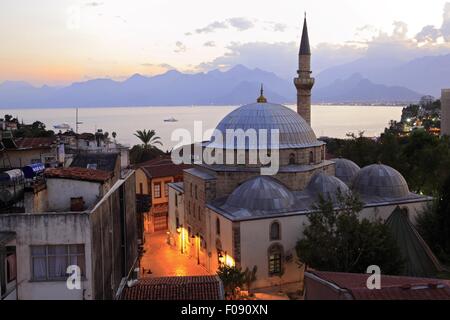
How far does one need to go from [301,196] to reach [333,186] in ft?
5.57

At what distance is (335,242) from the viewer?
17578mm

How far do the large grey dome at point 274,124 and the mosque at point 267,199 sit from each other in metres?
0.06

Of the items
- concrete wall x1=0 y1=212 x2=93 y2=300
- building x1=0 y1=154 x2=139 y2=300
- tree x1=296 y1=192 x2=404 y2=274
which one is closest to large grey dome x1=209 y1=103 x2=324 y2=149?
tree x1=296 y1=192 x2=404 y2=274

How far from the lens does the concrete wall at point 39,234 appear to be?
39.3ft

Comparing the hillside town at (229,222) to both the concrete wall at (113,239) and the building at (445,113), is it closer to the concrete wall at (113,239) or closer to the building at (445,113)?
the concrete wall at (113,239)

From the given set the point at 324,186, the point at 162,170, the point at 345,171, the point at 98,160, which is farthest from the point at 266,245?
the point at 162,170

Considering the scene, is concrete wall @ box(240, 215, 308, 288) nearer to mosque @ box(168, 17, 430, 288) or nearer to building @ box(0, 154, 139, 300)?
mosque @ box(168, 17, 430, 288)

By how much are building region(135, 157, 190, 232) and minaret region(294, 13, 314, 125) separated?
10126mm

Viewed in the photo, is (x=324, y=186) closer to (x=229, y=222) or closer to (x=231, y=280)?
(x=229, y=222)

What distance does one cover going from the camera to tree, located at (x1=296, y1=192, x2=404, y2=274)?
17562mm

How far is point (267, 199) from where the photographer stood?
21.5 m

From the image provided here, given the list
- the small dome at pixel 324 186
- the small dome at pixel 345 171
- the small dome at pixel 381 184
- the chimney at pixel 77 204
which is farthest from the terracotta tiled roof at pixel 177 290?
the small dome at pixel 345 171
